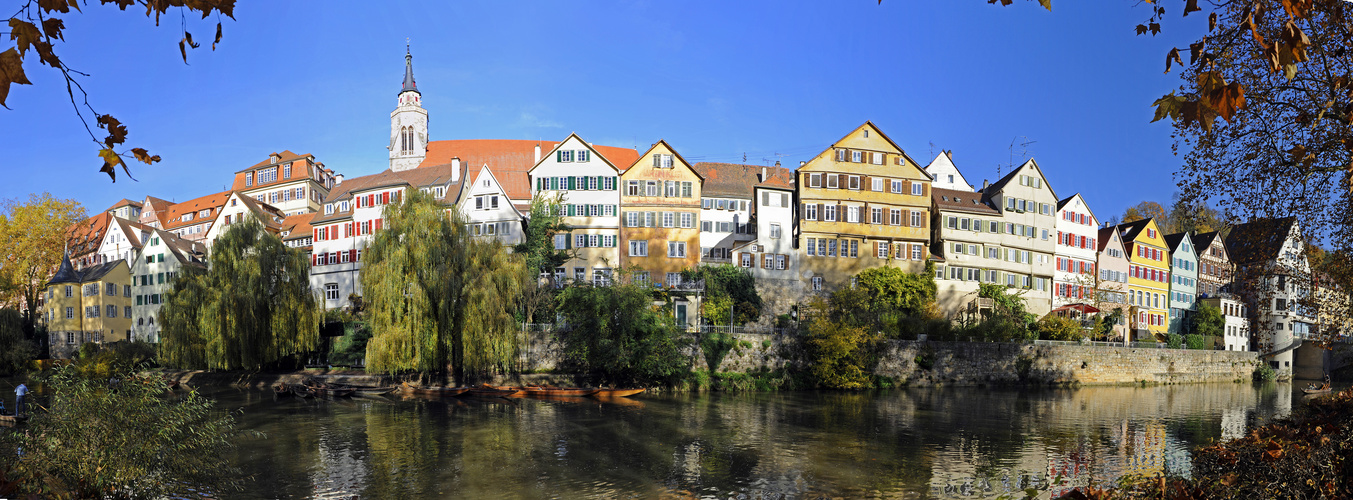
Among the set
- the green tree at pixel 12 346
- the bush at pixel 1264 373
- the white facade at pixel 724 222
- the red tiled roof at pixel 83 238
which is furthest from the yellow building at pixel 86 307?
the bush at pixel 1264 373

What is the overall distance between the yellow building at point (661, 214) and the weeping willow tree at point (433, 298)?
Result: 1662cm

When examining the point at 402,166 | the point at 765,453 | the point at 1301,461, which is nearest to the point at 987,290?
the point at 765,453

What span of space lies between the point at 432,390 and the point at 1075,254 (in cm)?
4949

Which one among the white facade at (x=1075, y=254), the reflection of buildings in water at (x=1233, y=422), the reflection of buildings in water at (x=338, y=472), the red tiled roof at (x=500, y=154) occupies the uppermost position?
the red tiled roof at (x=500, y=154)

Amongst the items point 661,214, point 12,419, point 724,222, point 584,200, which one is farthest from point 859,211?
point 12,419

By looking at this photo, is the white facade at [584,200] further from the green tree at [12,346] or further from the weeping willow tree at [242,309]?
the green tree at [12,346]

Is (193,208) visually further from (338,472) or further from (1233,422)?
(1233,422)

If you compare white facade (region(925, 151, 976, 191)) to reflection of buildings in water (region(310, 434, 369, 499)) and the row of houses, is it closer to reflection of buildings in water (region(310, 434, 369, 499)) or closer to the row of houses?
the row of houses

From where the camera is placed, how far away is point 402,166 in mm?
90625

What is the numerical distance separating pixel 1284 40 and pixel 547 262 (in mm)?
47326

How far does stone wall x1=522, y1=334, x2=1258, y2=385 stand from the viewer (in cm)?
4362

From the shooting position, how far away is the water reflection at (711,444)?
18922 mm

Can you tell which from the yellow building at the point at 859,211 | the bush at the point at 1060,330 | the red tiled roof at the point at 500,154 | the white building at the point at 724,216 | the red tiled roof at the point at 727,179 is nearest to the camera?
A: the bush at the point at 1060,330

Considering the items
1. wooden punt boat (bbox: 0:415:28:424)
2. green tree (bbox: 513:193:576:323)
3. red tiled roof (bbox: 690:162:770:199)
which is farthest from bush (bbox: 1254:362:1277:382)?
wooden punt boat (bbox: 0:415:28:424)
